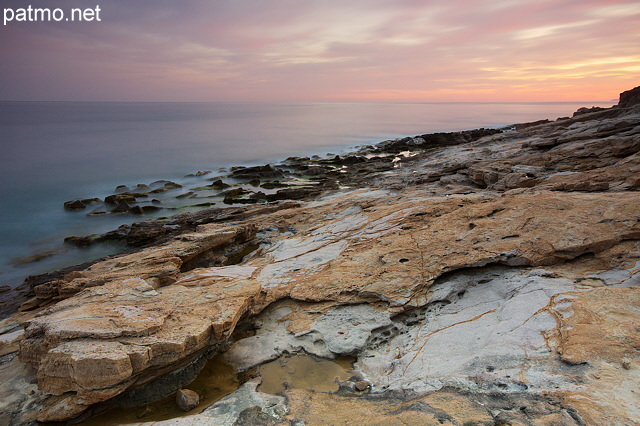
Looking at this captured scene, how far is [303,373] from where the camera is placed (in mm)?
6414

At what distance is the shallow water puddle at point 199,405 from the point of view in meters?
5.62

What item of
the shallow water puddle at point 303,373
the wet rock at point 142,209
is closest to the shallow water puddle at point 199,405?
the shallow water puddle at point 303,373

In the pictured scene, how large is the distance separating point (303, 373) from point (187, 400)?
2031 mm

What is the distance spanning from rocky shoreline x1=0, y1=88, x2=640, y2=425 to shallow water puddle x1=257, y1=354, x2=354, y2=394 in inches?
5.6

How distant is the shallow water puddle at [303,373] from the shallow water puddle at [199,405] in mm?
644

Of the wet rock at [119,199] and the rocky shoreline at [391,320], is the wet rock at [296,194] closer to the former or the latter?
the wet rock at [119,199]

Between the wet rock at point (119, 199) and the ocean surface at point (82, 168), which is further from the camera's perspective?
the wet rock at point (119, 199)

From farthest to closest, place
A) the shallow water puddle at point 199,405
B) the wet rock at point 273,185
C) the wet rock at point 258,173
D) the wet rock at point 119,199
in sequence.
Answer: the wet rock at point 258,173, the wet rock at point 273,185, the wet rock at point 119,199, the shallow water puddle at point 199,405

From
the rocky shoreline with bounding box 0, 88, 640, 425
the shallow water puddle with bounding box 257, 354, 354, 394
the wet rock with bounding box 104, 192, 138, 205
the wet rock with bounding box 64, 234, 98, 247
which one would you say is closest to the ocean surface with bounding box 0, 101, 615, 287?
the wet rock with bounding box 64, 234, 98, 247

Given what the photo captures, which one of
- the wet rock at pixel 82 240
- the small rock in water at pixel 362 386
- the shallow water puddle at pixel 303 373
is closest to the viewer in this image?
the small rock in water at pixel 362 386

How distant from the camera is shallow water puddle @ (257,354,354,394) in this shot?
238 inches

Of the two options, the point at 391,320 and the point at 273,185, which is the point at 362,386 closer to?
the point at 391,320

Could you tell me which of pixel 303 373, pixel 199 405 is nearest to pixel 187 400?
pixel 199 405

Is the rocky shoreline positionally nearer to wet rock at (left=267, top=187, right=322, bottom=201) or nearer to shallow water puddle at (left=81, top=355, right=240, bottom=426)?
shallow water puddle at (left=81, top=355, right=240, bottom=426)
